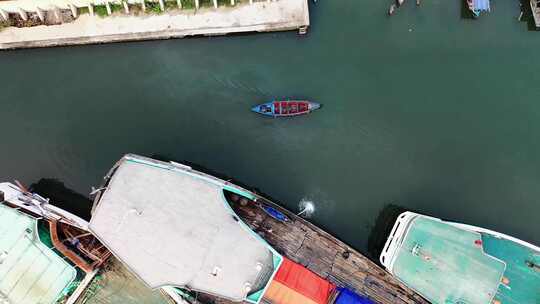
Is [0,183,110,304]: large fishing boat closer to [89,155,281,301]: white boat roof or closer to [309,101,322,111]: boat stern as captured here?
[89,155,281,301]: white boat roof

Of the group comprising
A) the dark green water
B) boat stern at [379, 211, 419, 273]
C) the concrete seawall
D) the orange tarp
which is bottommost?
the orange tarp

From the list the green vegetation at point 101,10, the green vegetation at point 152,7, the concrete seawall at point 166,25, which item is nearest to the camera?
the concrete seawall at point 166,25

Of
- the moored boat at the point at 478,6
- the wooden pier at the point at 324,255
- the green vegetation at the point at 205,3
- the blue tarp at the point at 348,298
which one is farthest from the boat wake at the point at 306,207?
the moored boat at the point at 478,6

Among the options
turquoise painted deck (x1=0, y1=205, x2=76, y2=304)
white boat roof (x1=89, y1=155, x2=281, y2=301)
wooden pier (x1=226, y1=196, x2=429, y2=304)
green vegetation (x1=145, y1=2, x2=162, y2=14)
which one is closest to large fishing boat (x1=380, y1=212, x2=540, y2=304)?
wooden pier (x1=226, y1=196, x2=429, y2=304)

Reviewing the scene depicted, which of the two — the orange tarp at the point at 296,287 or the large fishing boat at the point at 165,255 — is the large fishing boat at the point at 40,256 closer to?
the large fishing boat at the point at 165,255

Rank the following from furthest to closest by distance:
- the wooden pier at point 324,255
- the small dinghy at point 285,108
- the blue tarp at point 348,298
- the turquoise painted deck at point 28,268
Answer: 1. the small dinghy at point 285,108
2. the wooden pier at point 324,255
3. the blue tarp at point 348,298
4. the turquoise painted deck at point 28,268

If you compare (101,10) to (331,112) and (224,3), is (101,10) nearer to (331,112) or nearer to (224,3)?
(224,3)

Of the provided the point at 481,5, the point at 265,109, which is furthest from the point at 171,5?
the point at 481,5
